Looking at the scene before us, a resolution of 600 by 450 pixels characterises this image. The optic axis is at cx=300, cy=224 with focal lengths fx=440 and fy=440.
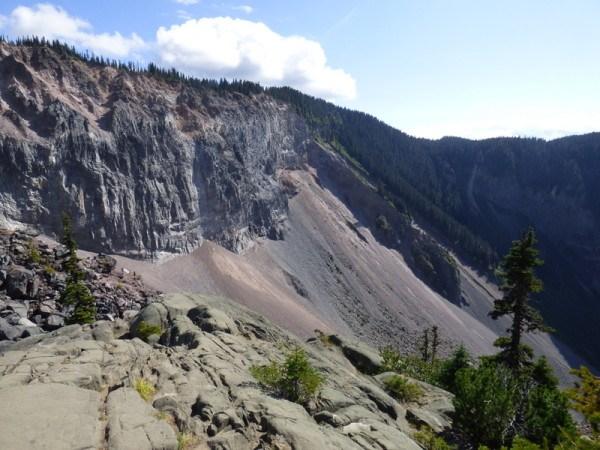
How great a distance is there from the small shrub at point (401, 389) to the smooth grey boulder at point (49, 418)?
58.9 ft

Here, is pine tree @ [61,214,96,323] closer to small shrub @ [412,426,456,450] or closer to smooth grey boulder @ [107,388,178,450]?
smooth grey boulder @ [107,388,178,450]

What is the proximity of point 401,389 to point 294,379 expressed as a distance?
12.2 metres

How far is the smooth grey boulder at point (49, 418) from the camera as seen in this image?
9391 millimetres

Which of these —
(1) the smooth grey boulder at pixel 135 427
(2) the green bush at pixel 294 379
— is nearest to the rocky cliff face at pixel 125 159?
(2) the green bush at pixel 294 379

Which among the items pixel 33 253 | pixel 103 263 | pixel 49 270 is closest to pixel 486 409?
pixel 49 270

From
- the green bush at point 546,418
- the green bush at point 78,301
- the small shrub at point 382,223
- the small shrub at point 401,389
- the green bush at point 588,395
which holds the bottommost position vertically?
the small shrub at point 401,389

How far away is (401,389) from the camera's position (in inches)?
1009

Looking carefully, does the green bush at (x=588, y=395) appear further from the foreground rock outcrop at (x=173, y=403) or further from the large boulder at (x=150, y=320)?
the large boulder at (x=150, y=320)

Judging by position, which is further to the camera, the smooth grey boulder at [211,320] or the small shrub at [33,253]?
the small shrub at [33,253]

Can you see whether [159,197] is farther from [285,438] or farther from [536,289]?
[285,438]

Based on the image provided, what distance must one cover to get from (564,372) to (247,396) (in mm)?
95696

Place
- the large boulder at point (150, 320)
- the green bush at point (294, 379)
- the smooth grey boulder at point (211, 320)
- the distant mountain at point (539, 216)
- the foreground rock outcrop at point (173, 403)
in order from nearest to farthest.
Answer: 1. the foreground rock outcrop at point (173, 403)
2. the green bush at point (294, 379)
3. the large boulder at point (150, 320)
4. the smooth grey boulder at point (211, 320)
5. the distant mountain at point (539, 216)

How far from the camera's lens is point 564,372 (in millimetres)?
88875

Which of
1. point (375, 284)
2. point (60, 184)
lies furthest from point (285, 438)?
point (375, 284)
